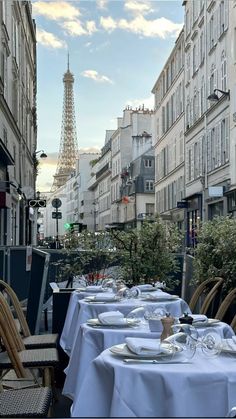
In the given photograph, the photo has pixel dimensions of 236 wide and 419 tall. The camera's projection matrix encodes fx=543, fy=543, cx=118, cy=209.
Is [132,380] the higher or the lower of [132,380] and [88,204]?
the lower

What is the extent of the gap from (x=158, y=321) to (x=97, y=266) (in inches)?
195

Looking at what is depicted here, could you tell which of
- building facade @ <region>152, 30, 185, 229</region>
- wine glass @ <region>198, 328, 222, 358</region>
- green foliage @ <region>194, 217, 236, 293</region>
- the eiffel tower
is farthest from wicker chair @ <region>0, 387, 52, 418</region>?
the eiffel tower

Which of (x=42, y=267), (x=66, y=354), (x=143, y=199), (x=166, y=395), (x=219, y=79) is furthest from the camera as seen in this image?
(x=143, y=199)

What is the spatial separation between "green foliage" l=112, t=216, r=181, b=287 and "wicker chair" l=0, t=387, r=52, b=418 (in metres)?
4.81

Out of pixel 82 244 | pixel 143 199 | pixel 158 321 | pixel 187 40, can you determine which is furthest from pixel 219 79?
pixel 143 199

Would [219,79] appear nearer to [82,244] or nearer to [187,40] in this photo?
[187,40]

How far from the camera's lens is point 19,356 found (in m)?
4.65

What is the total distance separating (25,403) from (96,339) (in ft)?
2.50

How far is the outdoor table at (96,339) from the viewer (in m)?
4.00

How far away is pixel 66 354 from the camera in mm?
6406

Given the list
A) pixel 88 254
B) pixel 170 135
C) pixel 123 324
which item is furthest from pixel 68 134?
pixel 123 324

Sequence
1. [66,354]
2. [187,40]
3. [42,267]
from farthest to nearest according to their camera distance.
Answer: [187,40] < [42,267] < [66,354]

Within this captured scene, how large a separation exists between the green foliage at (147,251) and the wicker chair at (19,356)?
11.2ft

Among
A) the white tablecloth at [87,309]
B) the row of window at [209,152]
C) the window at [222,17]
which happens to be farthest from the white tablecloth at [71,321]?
the window at [222,17]
